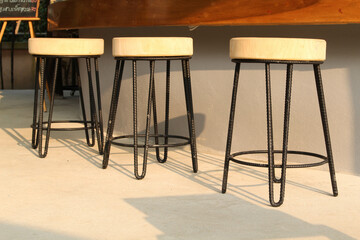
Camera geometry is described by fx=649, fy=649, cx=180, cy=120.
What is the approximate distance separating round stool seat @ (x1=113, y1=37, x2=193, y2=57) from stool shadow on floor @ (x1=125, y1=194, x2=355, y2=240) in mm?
703

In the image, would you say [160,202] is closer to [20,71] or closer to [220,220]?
[220,220]

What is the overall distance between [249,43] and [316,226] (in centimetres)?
79

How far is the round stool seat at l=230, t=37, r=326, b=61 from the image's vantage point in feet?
8.59

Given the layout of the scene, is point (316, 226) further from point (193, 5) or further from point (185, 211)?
point (193, 5)

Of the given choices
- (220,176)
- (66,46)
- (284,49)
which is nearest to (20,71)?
(66,46)

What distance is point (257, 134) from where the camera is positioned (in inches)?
141

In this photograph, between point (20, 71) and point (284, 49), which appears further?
point (20, 71)

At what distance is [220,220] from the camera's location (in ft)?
8.12

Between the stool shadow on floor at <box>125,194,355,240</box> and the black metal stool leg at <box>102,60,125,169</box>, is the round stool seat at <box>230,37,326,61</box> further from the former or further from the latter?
the black metal stool leg at <box>102,60,125,169</box>

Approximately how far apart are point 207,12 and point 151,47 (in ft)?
1.26

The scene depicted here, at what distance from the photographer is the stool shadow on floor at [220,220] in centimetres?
229

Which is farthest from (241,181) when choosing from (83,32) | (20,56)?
(20,56)

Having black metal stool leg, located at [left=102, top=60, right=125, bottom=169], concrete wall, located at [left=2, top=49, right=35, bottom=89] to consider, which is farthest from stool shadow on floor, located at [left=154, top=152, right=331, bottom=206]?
concrete wall, located at [left=2, top=49, right=35, bottom=89]

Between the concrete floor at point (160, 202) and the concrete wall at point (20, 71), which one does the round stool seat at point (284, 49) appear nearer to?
the concrete floor at point (160, 202)
